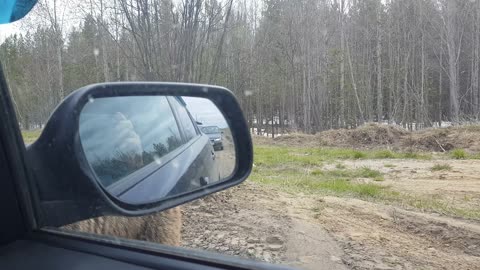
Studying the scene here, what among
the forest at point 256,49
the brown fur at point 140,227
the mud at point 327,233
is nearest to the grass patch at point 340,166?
the forest at point 256,49

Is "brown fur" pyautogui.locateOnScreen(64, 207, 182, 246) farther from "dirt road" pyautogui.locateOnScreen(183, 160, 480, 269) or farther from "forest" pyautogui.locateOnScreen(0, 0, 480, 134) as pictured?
"forest" pyautogui.locateOnScreen(0, 0, 480, 134)

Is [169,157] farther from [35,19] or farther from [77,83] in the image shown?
[35,19]

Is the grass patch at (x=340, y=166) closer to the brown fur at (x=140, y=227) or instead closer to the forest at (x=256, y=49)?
the forest at (x=256, y=49)

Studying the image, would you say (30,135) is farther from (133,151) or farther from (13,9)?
(13,9)

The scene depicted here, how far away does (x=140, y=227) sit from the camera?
58.9 inches

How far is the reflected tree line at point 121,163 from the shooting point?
1.20 meters

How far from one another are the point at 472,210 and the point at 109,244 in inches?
83.2

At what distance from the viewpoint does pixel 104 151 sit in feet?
4.07

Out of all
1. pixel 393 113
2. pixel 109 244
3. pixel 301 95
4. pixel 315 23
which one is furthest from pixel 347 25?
pixel 393 113

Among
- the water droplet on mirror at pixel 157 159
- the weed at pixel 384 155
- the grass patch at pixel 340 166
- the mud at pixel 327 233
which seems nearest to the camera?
the water droplet on mirror at pixel 157 159

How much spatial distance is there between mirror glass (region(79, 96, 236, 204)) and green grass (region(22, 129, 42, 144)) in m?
0.15

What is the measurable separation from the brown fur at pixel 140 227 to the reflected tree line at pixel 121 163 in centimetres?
13

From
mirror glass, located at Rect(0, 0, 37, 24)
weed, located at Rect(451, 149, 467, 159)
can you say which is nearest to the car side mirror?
mirror glass, located at Rect(0, 0, 37, 24)

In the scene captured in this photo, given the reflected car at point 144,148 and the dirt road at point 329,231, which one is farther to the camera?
the dirt road at point 329,231
